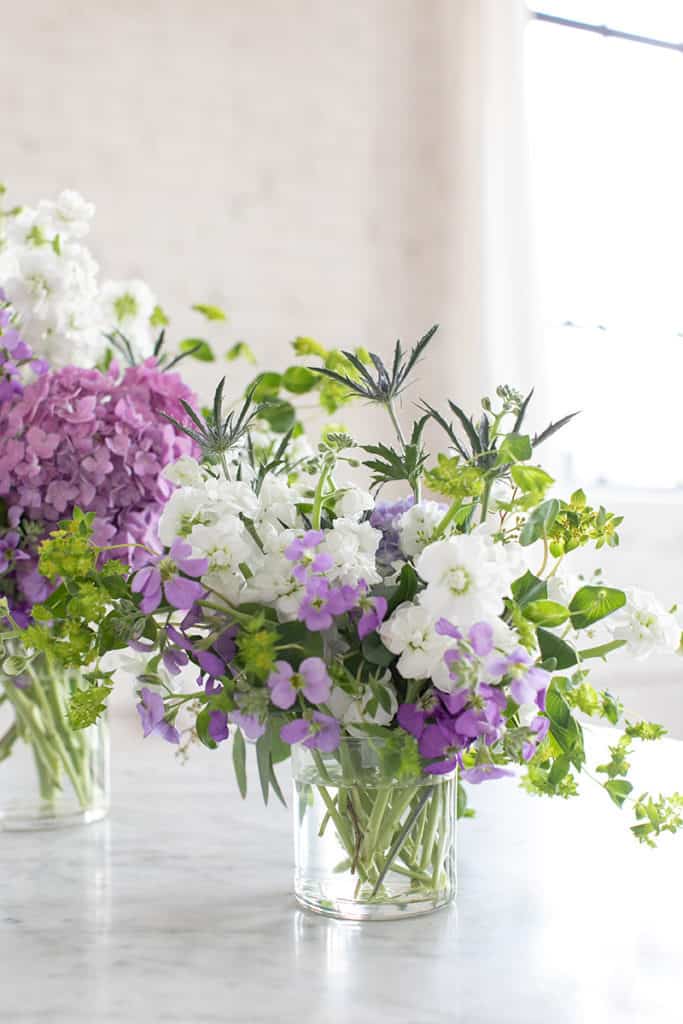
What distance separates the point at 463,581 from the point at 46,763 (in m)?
0.54

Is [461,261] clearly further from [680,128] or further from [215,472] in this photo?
[215,472]

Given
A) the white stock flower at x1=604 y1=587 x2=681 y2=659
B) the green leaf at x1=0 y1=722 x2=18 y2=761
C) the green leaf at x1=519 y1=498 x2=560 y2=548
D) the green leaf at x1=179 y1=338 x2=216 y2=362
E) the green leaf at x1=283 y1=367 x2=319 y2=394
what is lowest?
the green leaf at x1=0 y1=722 x2=18 y2=761

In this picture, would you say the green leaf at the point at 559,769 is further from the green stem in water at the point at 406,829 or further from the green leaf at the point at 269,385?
the green leaf at the point at 269,385

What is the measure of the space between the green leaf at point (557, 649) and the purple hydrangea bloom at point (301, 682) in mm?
122

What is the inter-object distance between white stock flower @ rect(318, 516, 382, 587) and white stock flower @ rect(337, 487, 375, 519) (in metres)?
0.02

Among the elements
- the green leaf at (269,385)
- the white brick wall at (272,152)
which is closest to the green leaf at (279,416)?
the green leaf at (269,385)

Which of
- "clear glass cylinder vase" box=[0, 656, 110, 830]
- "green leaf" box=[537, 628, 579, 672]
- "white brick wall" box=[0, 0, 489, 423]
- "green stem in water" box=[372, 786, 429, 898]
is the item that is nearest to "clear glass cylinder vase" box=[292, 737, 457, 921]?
"green stem in water" box=[372, 786, 429, 898]

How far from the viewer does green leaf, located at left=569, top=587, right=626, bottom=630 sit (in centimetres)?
64

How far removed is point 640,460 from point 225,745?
198 cm

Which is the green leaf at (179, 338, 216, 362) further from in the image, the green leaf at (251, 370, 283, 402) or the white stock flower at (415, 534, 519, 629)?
the white stock flower at (415, 534, 519, 629)

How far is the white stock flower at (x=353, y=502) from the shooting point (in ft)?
2.15

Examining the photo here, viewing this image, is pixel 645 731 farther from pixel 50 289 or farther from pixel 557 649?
pixel 50 289

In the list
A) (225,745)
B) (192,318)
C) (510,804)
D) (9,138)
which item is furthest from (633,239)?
(510,804)

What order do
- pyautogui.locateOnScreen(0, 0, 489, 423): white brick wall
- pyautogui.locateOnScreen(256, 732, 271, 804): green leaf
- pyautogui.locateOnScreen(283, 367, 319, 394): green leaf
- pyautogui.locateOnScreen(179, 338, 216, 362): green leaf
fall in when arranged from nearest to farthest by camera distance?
pyautogui.locateOnScreen(256, 732, 271, 804): green leaf < pyautogui.locateOnScreen(283, 367, 319, 394): green leaf < pyautogui.locateOnScreen(179, 338, 216, 362): green leaf < pyautogui.locateOnScreen(0, 0, 489, 423): white brick wall
